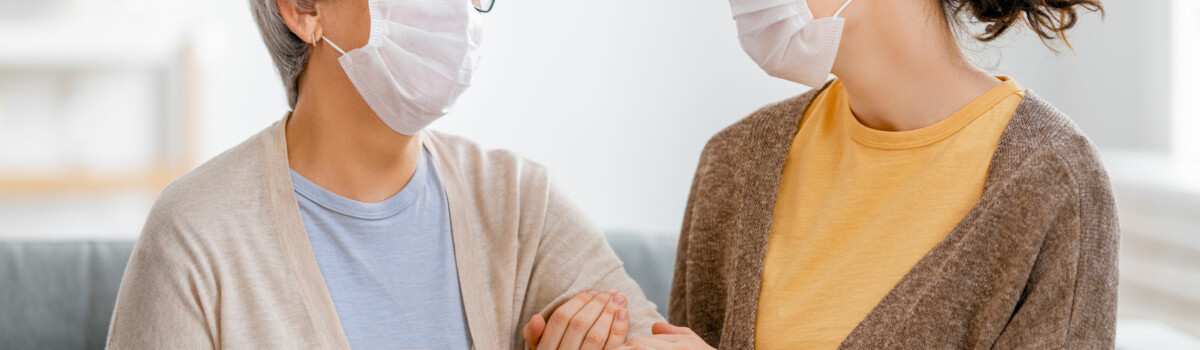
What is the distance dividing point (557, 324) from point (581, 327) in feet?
0.12

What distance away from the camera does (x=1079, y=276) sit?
1152mm

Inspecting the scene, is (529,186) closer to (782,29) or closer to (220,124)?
(782,29)

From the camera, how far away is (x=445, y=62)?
1368mm

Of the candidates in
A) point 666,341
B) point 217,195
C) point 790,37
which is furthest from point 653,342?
point 217,195

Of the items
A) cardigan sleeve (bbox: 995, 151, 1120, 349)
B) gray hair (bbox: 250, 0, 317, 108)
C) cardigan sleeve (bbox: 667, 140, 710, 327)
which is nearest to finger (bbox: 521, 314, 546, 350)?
cardigan sleeve (bbox: 667, 140, 710, 327)

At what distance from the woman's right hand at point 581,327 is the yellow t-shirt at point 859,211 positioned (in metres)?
0.21

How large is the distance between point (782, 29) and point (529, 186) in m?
0.45

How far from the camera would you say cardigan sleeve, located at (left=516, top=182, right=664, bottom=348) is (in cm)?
144

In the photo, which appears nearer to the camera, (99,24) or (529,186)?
(529,186)

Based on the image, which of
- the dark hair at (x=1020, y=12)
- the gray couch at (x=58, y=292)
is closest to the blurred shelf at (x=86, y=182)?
the gray couch at (x=58, y=292)

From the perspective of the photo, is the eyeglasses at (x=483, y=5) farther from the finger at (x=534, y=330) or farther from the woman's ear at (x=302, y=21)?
the finger at (x=534, y=330)

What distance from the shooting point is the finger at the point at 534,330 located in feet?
4.47

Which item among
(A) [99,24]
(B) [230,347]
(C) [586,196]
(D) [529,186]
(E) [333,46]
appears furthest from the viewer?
(C) [586,196]

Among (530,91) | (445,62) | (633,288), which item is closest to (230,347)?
(445,62)
